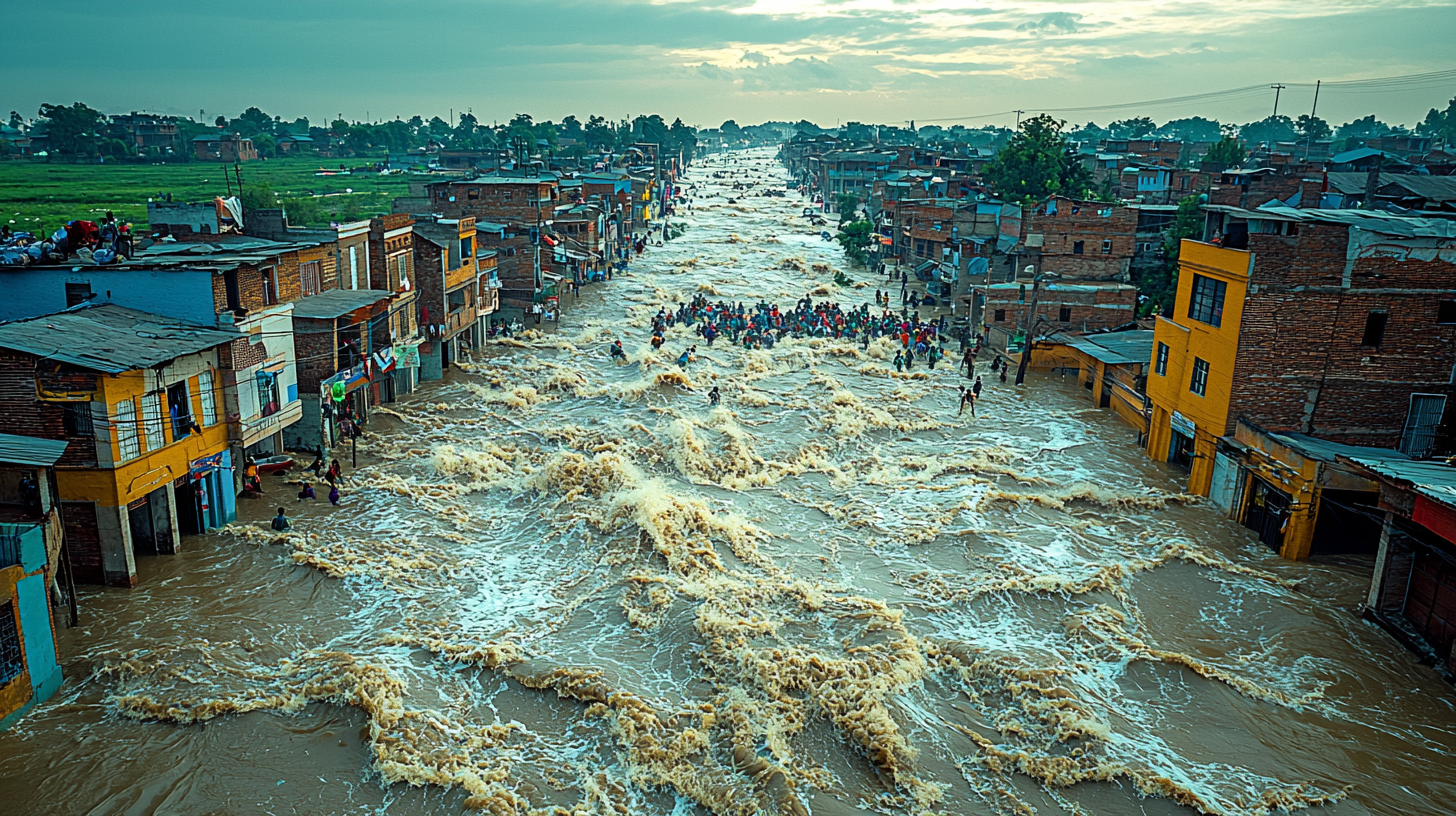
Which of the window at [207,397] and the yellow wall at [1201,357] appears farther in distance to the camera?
the yellow wall at [1201,357]

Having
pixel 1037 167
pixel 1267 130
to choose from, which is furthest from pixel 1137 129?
pixel 1037 167

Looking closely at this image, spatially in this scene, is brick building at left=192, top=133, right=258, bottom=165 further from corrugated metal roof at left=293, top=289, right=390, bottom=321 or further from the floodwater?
the floodwater

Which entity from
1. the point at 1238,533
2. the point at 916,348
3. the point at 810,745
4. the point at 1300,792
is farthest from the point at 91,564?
the point at 916,348

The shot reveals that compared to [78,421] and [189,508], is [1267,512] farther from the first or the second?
[78,421]

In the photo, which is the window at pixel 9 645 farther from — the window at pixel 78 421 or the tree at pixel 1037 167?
the tree at pixel 1037 167

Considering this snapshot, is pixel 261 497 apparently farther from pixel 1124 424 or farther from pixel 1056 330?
pixel 1056 330

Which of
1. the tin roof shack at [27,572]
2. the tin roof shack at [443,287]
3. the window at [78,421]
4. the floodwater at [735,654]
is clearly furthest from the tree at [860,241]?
the tin roof shack at [27,572]

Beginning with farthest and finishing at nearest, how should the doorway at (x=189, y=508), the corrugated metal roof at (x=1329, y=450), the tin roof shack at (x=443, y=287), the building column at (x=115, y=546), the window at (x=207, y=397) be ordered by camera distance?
the tin roof shack at (x=443, y=287), the doorway at (x=189, y=508), the window at (x=207, y=397), the corrugated metal roof at (x=1329, y=450), the building column at (x=115, y=546)
